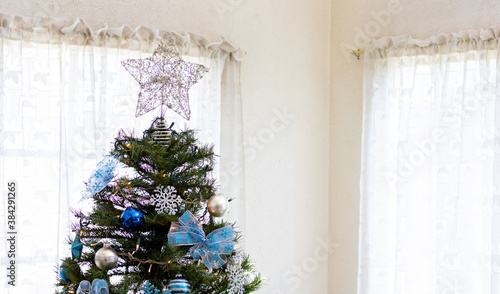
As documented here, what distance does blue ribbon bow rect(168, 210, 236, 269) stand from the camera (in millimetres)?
1373

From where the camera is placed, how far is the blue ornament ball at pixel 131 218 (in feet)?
4.48

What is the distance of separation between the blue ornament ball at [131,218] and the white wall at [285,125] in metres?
1.41

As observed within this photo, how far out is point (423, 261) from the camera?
255 centimetres

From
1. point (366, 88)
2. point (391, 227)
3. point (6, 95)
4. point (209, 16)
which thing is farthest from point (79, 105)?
point (391, 227)

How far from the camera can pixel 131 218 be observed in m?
1.36

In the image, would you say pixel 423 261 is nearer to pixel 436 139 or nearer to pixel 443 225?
pixel 443 225

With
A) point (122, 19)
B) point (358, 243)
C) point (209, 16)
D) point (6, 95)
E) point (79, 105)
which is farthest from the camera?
point (358, 243)

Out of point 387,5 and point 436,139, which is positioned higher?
point 387,5

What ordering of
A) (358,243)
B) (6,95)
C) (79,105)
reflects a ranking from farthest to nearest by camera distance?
(358,243), (79,105), (6,95)

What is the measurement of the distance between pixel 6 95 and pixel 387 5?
6.12ft

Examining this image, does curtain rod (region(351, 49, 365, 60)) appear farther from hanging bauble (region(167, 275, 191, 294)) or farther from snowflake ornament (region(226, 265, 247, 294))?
hanging bauble (region(167, 275, 191, 294))
